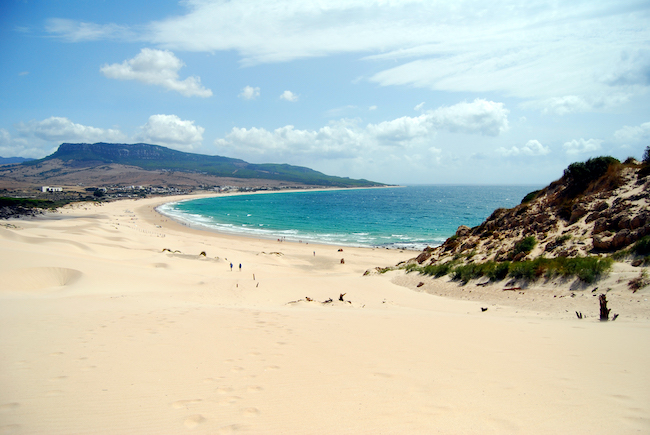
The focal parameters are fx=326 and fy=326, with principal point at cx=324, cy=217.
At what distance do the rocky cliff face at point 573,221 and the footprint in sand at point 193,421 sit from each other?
16.4m

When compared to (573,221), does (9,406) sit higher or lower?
lower

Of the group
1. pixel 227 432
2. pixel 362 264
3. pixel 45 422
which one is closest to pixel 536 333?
pixel 227 432

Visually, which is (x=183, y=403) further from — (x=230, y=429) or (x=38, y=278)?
(x=38, y=278)

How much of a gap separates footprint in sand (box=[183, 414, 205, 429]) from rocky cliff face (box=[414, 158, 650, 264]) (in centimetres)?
1639

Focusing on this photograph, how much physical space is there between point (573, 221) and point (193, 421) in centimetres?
1955

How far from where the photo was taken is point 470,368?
5469 mm

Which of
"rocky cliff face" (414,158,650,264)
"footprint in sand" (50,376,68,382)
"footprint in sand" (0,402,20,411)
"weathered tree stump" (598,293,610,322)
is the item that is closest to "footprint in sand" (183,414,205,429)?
"footprint in sand" (0,402,20,411)

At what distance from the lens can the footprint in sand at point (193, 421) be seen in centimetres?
359

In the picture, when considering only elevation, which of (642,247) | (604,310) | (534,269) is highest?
(642,247)

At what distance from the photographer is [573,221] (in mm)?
16828

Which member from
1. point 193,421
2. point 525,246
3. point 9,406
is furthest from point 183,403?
point 525,246

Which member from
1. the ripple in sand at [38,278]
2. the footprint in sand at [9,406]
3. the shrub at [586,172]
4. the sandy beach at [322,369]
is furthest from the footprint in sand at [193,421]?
the shrub at [586,172]

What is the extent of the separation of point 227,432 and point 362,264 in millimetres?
28478

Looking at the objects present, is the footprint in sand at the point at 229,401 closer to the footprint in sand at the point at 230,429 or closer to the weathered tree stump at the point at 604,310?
the footprint in sand at the point at 230,429
